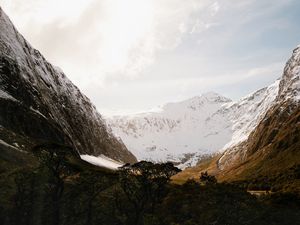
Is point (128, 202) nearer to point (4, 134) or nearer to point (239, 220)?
point (239, 220)

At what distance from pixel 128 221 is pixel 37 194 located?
816 inches

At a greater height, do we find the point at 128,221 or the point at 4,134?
the point at 4,134

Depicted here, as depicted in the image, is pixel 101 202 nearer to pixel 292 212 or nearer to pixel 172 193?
pixel 172 193

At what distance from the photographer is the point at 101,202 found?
10456cm

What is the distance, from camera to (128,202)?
343 ft

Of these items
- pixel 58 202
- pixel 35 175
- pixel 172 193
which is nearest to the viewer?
pixel 58 202

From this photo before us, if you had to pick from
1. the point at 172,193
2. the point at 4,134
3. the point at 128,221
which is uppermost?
the point at 4,134

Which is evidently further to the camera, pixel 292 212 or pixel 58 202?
pixel 292 212

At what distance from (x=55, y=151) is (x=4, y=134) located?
91955 millimetres

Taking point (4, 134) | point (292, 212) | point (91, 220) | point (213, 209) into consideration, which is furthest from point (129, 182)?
point (4, 134)

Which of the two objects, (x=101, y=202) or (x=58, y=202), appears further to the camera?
(x=101, y=202)

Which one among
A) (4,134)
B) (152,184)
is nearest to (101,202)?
(152,184)

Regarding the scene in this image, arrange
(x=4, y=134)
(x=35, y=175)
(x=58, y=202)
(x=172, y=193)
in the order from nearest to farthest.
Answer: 1. (x=58, y=202)
2. (x=35, y=175)
3. (x=172, y=193)
4. (x=4, y=134)

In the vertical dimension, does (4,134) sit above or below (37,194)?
above
